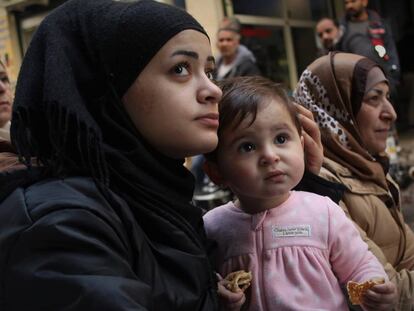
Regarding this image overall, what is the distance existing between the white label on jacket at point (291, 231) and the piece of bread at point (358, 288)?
0.20 meters

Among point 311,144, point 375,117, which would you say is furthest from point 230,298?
point 375,117

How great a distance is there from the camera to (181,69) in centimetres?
142

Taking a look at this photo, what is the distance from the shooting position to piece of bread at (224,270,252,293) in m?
1.49

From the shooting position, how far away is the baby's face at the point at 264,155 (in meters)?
1.63

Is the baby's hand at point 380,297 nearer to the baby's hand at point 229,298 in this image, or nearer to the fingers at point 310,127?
the baby's hand at point 229,298

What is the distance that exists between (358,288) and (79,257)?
0.84 meters

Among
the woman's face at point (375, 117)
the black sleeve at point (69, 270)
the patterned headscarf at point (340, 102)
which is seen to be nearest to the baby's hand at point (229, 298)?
the black sleeve at point (69, 270)

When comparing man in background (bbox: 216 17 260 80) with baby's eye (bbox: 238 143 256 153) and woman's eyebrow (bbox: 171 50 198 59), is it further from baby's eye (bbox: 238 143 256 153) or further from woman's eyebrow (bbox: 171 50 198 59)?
woman's eyebrow (bbox: 171 50 198 59)

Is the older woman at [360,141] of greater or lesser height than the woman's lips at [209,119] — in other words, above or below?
below

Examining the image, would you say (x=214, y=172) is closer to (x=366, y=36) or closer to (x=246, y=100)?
(x=246, y=100)

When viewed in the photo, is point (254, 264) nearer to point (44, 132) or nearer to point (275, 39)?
point (44, 132)

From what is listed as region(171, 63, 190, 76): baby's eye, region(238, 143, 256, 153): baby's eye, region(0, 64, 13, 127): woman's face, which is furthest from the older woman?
region(0, 64, 13, 127): woman's face

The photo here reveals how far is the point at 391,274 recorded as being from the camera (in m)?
1.98

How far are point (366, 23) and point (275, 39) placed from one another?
3.62m
